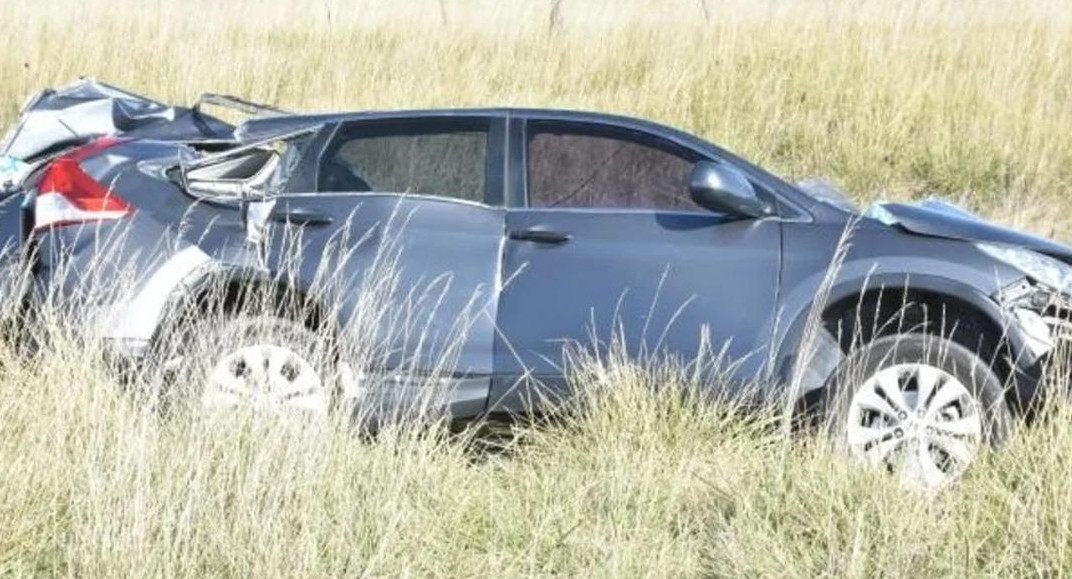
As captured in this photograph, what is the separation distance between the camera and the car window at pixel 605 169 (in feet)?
24.4

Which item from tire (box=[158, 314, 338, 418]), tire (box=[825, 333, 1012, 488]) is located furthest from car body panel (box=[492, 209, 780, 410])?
tire (box=[158, 314, 338, 418])

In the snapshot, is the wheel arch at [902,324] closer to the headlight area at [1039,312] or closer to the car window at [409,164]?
the headlight area at [1039,312]

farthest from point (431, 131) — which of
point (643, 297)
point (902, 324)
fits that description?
point (902, 324)

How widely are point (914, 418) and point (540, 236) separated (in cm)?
149

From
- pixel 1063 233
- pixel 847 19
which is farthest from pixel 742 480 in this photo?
pixel 847 19

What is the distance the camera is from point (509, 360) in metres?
7.11

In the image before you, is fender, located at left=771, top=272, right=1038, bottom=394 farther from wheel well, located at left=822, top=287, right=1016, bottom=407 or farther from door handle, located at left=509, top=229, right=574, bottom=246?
door handle, located at left=509, top=229, right=574, bottom=246

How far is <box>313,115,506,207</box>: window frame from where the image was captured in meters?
7.46

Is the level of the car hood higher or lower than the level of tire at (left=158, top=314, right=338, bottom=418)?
higher

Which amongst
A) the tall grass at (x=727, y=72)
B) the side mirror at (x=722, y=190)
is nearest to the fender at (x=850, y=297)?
the side mirror at (x=722, y=190)

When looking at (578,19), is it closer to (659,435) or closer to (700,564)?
(659,435)

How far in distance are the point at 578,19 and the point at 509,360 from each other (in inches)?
424

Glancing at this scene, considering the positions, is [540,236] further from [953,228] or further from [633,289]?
[953,228]

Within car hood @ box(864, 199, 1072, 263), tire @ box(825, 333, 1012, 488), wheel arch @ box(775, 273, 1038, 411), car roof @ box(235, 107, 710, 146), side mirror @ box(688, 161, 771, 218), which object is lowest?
tire @ box(825, 333, 1012, 488)
